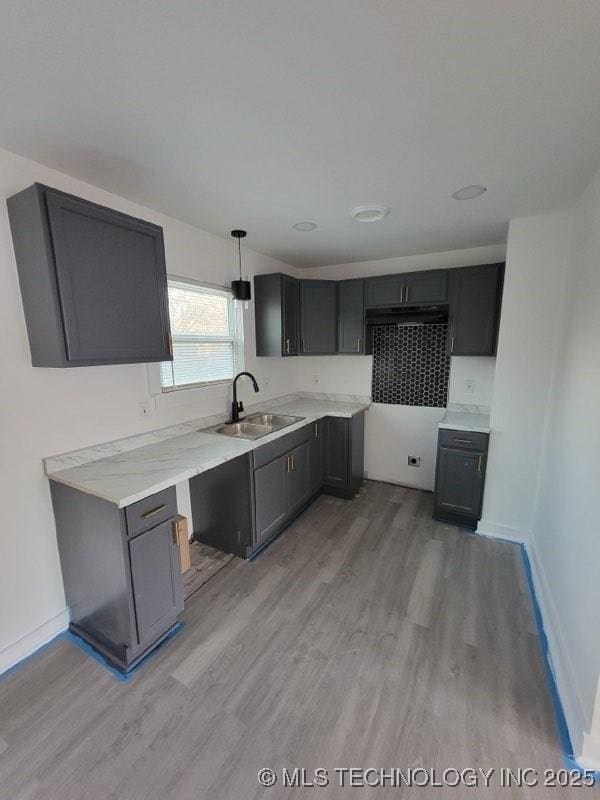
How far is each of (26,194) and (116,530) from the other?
4.95ft

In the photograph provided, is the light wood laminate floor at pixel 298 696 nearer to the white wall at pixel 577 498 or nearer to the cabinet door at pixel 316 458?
the white wall at pixel 577 498

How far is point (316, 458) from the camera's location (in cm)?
327

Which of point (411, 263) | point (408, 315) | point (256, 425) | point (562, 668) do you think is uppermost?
point (411, 263)

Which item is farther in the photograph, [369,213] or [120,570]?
[369,213]

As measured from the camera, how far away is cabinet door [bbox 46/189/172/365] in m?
1.50

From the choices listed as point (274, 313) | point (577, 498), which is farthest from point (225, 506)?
point (577, 498)

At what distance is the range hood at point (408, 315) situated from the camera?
3023mm

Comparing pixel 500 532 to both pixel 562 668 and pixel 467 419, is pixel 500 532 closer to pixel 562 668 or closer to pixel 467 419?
pixel 467 419

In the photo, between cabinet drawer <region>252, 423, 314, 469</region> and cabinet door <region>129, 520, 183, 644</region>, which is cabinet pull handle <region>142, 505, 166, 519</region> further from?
cabinet drawer <region>252, 423, 314, 469</region>

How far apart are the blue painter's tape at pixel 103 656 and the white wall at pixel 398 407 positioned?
2.54 m

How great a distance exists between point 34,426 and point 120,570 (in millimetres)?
838

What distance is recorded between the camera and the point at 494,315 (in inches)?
109

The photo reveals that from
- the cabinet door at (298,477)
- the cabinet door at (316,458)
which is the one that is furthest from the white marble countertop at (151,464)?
the cabinet door at (316,458)

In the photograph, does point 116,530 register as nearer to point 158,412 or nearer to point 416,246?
point 158,412
